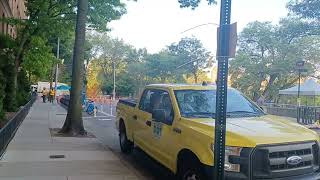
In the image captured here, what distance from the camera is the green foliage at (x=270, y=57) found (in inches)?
1861

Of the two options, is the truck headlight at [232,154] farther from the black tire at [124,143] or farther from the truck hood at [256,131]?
the black tire at [124,143]

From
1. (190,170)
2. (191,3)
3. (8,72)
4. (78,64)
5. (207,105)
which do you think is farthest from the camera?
(8,72)

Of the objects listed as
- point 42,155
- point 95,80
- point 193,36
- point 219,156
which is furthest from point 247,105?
point 95,80

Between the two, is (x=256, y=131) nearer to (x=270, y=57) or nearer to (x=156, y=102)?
(x=156, y=102)

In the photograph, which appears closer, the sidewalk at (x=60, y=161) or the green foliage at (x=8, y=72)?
the sidewalk at (x=60, y=161)

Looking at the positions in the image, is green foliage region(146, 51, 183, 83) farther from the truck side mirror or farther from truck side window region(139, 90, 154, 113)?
the truck side mirror

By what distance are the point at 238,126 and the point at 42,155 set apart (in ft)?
18.4

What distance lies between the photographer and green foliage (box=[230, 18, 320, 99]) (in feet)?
155

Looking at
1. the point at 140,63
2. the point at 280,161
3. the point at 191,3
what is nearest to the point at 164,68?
the point at 140,63

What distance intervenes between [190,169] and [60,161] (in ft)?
13.4

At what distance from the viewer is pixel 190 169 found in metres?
6.50

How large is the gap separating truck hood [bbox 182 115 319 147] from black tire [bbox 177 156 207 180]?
1.56ft

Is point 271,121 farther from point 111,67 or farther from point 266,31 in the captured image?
point 111,67

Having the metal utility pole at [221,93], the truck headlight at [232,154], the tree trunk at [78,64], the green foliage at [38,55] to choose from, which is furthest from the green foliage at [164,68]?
the metal utility pole at [221,93]
